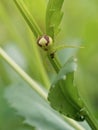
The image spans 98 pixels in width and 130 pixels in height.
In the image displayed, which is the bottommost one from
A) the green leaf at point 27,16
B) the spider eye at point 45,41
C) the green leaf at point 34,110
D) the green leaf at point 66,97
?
the green leaf at point 34,110

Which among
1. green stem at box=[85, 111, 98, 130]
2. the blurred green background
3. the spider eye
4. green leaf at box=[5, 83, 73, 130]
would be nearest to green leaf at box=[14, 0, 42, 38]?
the spider eye

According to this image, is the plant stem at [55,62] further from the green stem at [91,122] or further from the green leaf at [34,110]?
the green leaf at [34,110]

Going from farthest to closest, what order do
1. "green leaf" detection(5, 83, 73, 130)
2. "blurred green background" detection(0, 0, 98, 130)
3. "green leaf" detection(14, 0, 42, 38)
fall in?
"blurred green background" detection(0, 0, 98, 130), "green leaf" detection(5, 83, 73, 130), "green leaf" detection(14, 0, 42, 38)

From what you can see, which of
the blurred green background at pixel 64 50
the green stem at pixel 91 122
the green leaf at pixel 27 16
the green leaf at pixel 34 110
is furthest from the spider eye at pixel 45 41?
the blurred green background at pixel 64 50

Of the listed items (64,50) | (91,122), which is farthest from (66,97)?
(64,50)

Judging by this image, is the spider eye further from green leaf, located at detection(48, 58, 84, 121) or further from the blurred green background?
the blurred green background

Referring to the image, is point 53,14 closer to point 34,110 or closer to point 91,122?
point 91,122
